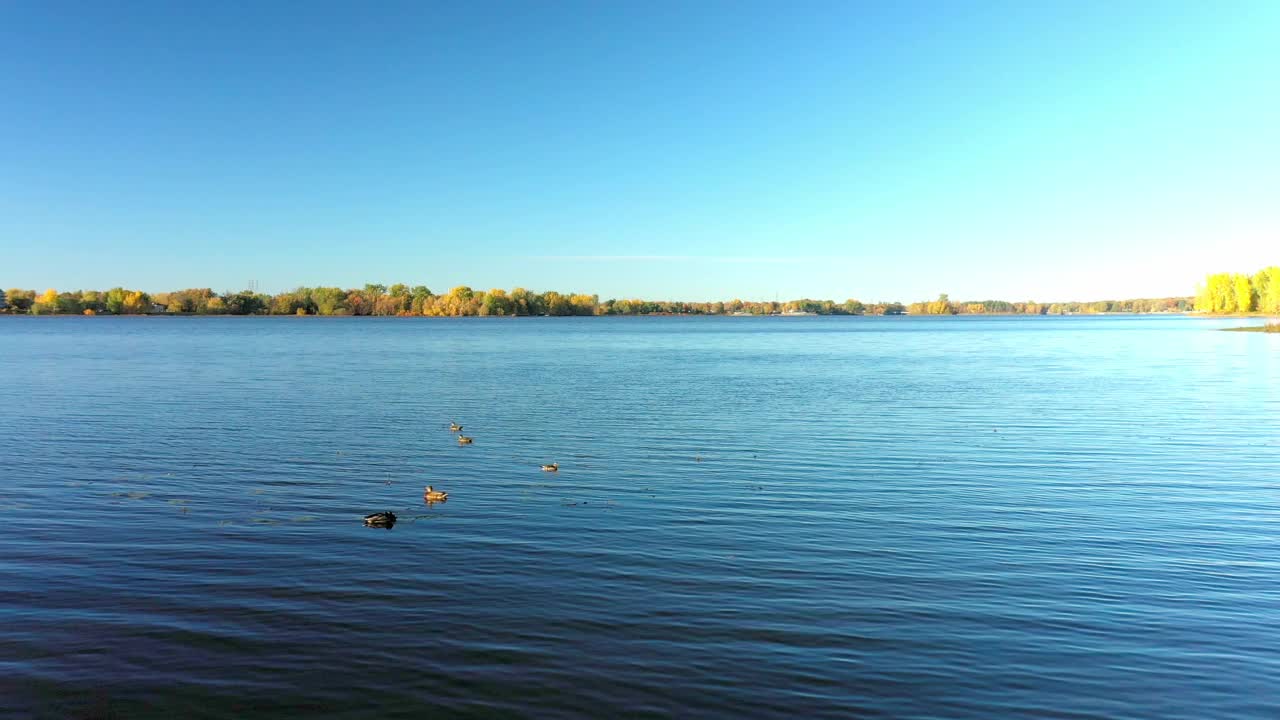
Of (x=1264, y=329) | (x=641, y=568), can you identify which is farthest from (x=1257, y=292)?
(x=641, y=568)

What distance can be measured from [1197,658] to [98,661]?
12.3m

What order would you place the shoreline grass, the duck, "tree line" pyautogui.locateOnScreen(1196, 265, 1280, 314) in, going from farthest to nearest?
"tree line" pyautogui.locateOnScreen(1196, 265, 1280, 314) < the shoreline grass < the duck

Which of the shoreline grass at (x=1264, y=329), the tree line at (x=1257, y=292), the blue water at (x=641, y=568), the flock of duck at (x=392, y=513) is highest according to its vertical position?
the tree line at (x=1257, y=292)

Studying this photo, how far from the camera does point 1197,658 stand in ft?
31.8

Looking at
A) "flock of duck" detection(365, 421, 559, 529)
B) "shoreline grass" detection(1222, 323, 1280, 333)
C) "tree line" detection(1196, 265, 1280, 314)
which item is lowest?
"flock of duck" detection(365, 421, 559, 529)

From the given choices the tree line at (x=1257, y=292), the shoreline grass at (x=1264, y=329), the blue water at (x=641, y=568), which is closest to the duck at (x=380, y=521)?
the blue water at (x=641, y=568)

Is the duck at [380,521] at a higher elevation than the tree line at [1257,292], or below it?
below

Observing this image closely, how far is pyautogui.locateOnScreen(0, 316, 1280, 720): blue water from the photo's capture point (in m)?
8.98

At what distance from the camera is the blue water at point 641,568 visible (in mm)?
8977

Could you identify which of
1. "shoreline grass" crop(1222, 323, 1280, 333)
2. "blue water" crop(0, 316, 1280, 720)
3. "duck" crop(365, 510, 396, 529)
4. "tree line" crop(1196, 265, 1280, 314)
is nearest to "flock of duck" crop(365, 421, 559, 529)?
"duck" crop(365, 510, 396, 529)

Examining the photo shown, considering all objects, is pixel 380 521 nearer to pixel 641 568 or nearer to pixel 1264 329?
pixel 641 568

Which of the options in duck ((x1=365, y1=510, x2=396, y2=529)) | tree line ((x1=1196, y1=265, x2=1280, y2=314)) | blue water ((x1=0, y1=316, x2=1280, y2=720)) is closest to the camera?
blue water ((x1=0, y1=316, x2=1280, y2=720))

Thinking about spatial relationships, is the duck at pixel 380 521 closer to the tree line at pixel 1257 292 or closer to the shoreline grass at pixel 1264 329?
the shoreline grass at pixel 1264 329

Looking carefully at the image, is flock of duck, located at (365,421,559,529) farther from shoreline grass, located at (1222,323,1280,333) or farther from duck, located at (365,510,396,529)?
shoreline grass, located at (1222,323,1280,333)
